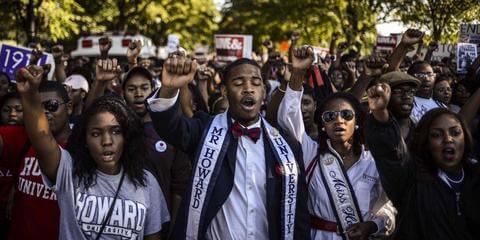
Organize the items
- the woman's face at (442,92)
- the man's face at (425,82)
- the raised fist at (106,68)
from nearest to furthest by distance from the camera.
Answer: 1. the raised fist at (106,68)
2. the man's face at (425,82)
3. the woman's face at (442,92)

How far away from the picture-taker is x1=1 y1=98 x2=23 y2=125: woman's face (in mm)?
5211

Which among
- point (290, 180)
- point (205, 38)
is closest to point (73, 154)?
point (290, 180)

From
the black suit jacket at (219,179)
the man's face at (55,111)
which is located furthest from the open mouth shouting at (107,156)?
the man's face at (55,111)

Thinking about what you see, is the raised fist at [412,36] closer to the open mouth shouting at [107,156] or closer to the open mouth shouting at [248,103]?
the open mouth shouting at [248,103]

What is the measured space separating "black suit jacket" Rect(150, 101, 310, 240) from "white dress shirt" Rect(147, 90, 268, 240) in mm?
47

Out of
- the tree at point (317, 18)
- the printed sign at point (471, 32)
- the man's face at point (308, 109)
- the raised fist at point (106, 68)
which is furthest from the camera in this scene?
the tree at point (317, 18)

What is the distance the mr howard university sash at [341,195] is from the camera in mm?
3787

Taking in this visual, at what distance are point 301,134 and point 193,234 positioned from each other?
3.32 feet

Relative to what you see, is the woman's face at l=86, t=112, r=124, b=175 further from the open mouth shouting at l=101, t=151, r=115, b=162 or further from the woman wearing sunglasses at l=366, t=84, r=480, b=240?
the woman wearing sunglasses at l=366, t=84, r=480, b=240

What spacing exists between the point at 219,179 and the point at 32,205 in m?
1.31

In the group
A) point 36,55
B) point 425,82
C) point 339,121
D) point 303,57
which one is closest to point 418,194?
point 339,121

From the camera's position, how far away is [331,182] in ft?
12.6

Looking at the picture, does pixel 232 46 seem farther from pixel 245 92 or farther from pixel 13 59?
pixel 245 92

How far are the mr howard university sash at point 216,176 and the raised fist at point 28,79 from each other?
991mm
